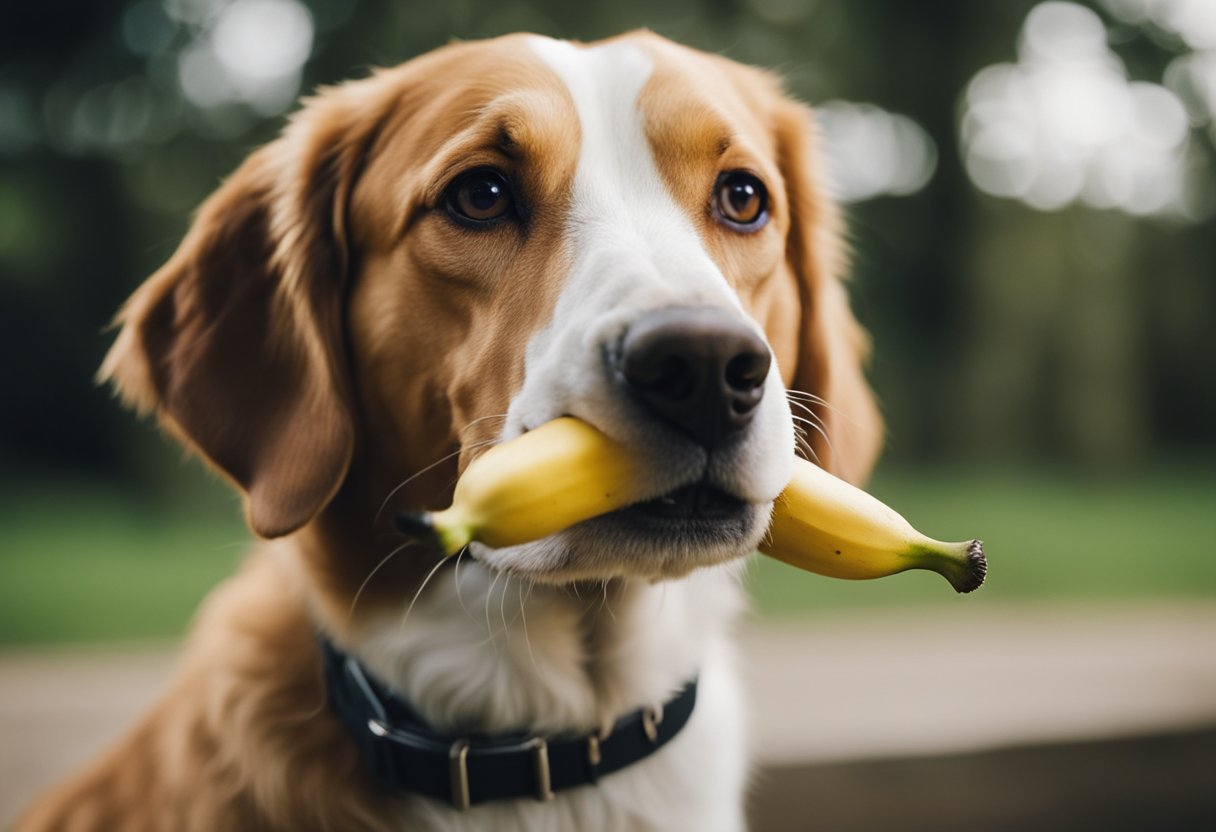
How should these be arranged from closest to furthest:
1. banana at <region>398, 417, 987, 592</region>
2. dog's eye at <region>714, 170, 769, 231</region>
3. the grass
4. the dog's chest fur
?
banana at <region>398, 417, 987, 592</region> < the dog's chest fur < dog's eye at <region>714, 170, 769, 231</region> < the grass

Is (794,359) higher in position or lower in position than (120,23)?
higher

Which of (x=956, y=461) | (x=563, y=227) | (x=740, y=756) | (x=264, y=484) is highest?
(x=563, y=227)

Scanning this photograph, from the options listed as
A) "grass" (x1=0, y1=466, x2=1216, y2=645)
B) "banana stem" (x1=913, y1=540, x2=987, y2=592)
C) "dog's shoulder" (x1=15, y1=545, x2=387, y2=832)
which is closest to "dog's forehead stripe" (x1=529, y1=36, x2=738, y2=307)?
"banana stem" (x1=913, y1=540, x2=987, y2=592)

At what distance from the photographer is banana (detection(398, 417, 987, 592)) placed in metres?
1.34

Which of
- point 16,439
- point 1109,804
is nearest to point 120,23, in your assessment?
point 16,439

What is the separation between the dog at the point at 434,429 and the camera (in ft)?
6.20

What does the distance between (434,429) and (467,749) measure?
61 centimetres

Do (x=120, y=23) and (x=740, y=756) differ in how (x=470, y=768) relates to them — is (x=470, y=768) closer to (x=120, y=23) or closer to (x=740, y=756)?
(x=740, y=756)

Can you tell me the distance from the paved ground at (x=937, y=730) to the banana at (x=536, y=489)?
1.86 metres

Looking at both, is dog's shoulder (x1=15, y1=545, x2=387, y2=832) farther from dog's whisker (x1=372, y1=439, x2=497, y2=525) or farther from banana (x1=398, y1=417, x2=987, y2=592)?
banana (x1=398, y1=417, x2=987, y2=592)

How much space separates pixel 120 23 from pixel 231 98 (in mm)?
2246

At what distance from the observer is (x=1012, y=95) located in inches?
487

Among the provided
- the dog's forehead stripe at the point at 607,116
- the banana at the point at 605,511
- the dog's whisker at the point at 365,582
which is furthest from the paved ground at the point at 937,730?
the dog's forehead stripe at the point at 607,116

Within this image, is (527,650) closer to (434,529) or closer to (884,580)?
(434,529)
